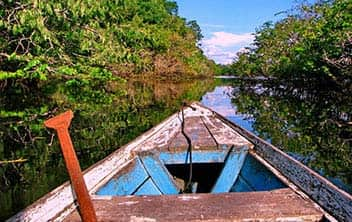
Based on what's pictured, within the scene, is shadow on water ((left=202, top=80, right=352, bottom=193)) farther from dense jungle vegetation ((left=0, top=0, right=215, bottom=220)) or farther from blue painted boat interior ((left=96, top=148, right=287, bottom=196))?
dense jungle vegetation ((left=0, top=0, right=215, bottom=220))

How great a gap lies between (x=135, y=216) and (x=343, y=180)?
417 cm

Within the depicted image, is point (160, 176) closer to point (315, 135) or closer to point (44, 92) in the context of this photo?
point (315, 135)

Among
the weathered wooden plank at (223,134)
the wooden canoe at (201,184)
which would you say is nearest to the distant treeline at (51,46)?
the weathered wooden plank at (223,134)

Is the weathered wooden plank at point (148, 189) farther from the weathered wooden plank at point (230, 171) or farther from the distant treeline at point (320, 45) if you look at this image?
the distant treeline at point (320, 45)

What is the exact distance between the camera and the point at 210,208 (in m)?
2.05

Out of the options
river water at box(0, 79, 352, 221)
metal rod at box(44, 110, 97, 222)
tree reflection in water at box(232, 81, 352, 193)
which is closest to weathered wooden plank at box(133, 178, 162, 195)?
metal rod at box(44, 110, 97, 222)

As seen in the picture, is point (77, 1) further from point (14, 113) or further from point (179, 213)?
point (179, 213)

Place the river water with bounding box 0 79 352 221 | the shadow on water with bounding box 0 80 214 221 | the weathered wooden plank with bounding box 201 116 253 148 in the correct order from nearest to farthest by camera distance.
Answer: the weathered wooden plank with bounding box 201 116 253 148 < the shadow on water with bounding box 0 80 214 221 < the river water with bounding box 0 79 352 221

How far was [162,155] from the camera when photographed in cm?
367

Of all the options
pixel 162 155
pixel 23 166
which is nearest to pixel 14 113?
pixel 23 166

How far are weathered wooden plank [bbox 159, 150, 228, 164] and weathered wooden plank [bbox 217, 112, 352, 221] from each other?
434 mm

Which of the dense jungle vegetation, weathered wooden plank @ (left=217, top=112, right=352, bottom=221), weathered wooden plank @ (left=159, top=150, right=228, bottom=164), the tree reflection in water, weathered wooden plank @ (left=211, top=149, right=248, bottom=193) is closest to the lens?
weathered wooden plank @ (left=217, top=112, right=352, bottom=221)

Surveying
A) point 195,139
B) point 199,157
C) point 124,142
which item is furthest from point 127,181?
point 124,142

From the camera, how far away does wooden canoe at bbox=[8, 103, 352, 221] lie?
2.00m
